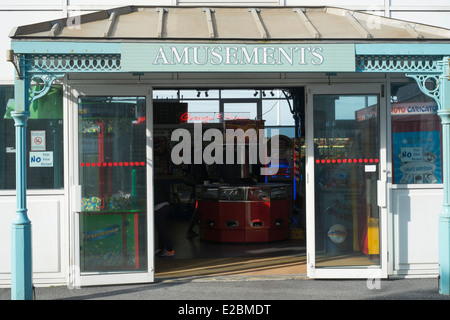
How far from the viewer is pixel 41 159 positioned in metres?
6.96

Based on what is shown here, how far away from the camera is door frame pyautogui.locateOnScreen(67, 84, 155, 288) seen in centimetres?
678

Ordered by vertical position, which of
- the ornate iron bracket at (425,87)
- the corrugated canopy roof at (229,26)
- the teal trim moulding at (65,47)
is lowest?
the ornate iron bracket at (425,87)

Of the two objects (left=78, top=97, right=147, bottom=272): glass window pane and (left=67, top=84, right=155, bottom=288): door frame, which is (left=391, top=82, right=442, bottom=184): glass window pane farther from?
(left=78, top=97, right=147, bottom=272): glass window pane

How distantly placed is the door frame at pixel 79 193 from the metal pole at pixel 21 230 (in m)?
0.92

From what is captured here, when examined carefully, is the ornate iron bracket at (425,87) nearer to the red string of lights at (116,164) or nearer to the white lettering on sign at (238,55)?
the white lettering on sign at (238,55)

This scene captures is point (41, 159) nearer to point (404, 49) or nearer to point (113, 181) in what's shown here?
point (113, 181)

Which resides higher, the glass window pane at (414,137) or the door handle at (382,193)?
the glass window pane at (414,137)

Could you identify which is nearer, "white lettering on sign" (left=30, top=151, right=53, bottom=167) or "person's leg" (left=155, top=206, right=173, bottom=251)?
"white lettering on sign" (left=30, top=151, right=53, bottom=167)

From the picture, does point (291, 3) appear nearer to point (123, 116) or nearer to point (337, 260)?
point (123, 116)

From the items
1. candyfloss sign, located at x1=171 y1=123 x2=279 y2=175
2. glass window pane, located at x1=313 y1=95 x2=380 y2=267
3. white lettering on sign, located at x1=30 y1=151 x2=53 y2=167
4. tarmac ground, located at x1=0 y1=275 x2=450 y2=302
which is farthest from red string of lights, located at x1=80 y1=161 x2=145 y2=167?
candyfloss sign, located at x1=171 y1=123 x2=279 y2=175

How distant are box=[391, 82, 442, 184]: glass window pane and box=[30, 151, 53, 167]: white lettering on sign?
459 centimetres

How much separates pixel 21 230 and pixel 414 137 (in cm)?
516

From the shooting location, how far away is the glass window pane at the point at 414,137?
724 centimetres

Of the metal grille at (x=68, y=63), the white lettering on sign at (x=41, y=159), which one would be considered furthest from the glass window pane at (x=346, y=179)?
the white lettering on sign at (x=41, y=159)
